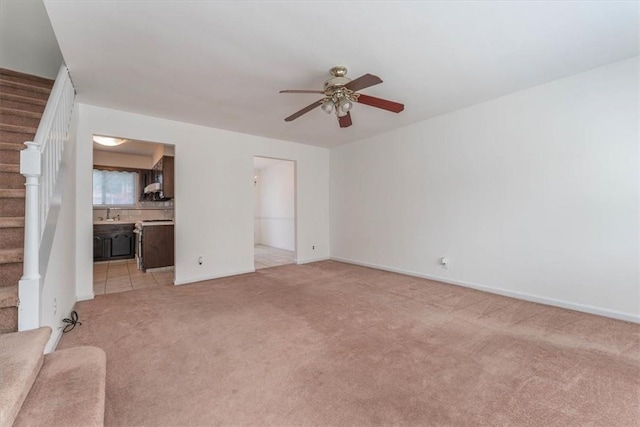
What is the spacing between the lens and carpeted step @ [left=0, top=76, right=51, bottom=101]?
300 cm

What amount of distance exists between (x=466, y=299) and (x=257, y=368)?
2.67 meters

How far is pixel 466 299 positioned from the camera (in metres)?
3.37

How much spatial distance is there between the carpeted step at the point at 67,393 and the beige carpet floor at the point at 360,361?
297mm

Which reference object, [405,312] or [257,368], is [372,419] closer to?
[257,368]

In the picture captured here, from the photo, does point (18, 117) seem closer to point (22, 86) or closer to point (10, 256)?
point (22, 86)

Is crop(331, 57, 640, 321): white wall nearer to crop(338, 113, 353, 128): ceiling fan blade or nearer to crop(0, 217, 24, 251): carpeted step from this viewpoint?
crop(338, 113, 353, 128): ceiling fan blade

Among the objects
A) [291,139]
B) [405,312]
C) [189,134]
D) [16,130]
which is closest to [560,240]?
[405,312]

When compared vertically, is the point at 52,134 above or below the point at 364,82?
below

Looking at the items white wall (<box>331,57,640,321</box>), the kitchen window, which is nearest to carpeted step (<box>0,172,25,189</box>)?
white wall (<box>331,57,640,321</box>)

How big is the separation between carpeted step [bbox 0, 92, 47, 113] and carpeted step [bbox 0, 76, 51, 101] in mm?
98

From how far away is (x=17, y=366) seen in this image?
1.16 m

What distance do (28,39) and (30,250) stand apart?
3.29 meters

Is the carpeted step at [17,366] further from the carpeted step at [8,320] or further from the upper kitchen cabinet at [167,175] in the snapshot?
the upper kitchen cabinet at [167,175]

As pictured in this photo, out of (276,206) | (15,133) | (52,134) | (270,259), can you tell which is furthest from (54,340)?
(276,206)
